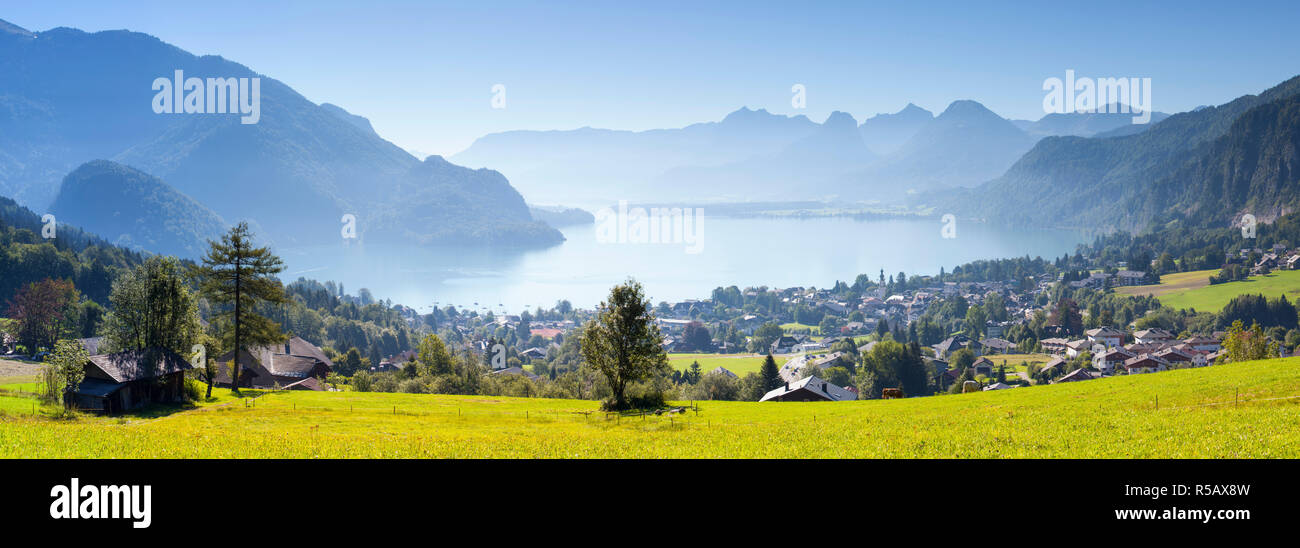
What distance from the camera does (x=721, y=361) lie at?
13812 centimetres

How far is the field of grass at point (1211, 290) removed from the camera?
139 meters

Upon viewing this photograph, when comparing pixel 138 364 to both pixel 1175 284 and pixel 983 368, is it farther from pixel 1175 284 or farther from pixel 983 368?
pixel 1175 284

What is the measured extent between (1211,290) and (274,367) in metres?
191

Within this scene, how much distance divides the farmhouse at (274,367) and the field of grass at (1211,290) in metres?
166

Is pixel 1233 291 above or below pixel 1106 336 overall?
above

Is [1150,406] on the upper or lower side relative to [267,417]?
upper

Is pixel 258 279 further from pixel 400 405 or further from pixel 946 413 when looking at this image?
pixel 946 413

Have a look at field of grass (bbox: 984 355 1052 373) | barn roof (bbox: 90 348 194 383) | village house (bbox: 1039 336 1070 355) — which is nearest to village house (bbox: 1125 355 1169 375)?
field of grass (bbox: 984 355 1052 373)

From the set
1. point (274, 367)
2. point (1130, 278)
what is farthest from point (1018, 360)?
point (274, 367)

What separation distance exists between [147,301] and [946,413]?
155 ft

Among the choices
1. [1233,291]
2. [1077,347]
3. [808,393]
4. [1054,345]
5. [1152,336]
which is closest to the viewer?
[808,393]
